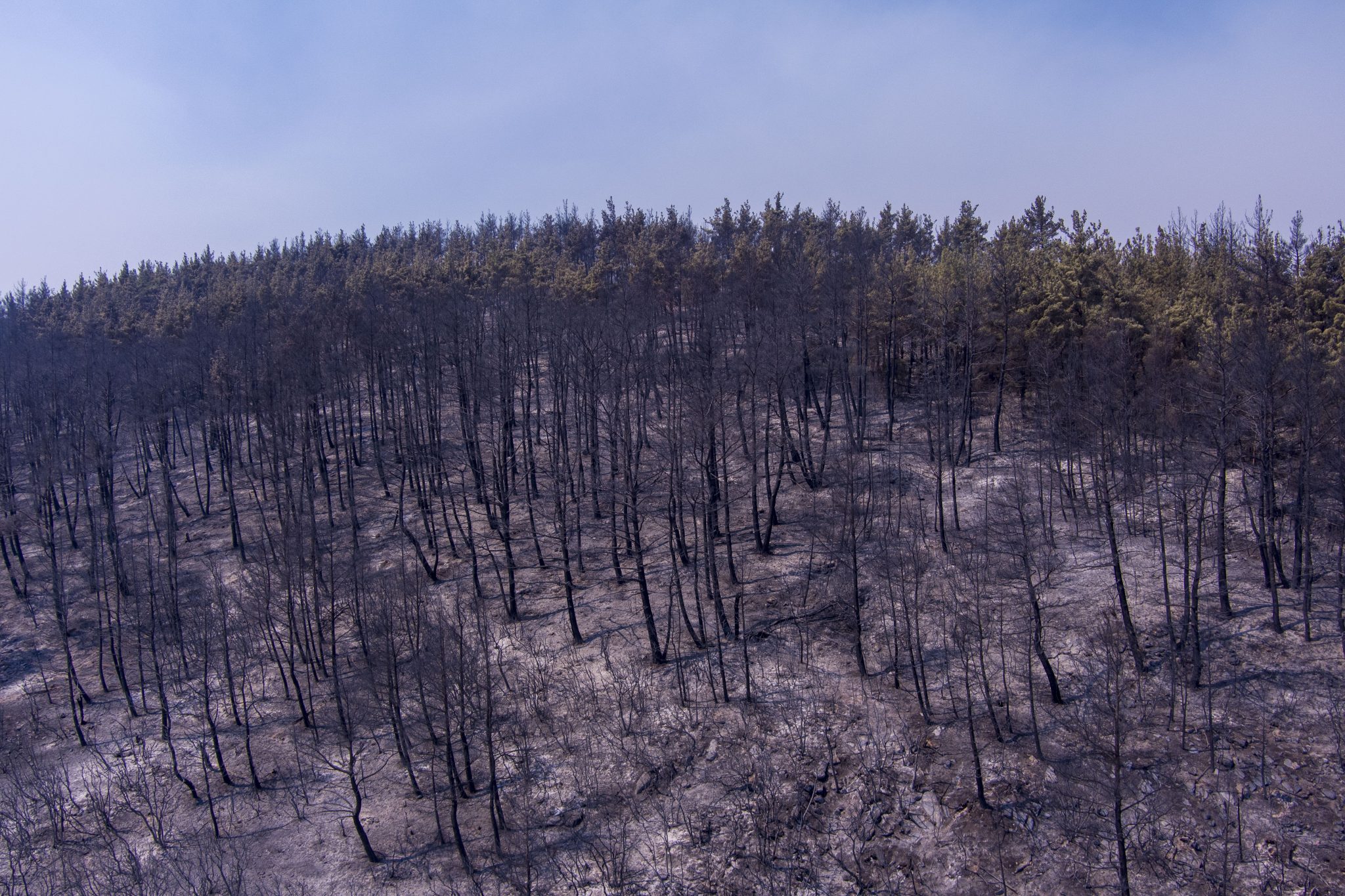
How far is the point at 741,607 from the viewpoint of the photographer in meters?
33.1

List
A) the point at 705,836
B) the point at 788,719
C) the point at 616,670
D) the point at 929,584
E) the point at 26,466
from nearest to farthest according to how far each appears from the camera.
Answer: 1. the point at 705,836
2. the point at 788,719
3. the point at 616,670
4. the point at 929,584
5. the point at 26,466

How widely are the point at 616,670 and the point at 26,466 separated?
5328 cm

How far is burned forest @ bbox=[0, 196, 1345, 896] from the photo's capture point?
2322 cm

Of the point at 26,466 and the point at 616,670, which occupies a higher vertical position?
the point at 26,466

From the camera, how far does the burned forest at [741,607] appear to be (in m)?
23.2

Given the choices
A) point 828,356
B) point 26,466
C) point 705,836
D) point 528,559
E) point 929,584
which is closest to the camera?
point 705,836

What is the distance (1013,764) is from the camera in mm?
24219

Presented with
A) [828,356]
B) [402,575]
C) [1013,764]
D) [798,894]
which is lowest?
[798,894]

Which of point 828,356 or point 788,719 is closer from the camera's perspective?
point 788,719

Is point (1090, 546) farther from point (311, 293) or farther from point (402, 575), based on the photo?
point (311, 293)

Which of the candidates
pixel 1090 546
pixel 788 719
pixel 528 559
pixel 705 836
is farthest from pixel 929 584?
pixel 528 559

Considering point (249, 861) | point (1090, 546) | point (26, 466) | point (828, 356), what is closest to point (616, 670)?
point (249, 861)

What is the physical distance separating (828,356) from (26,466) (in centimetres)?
5706

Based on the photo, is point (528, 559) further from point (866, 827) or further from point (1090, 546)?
point (1090, 546)
